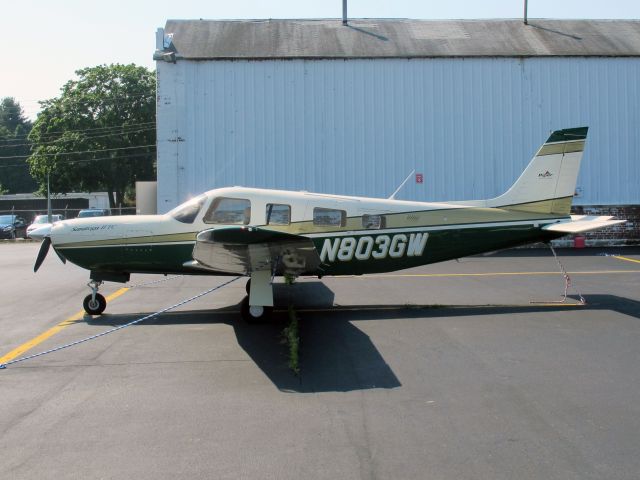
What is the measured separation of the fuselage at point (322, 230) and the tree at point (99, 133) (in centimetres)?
4641

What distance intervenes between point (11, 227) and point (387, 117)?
24709mm

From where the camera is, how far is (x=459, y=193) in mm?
21188

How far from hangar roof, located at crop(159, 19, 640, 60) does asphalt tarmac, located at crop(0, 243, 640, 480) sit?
524 inches

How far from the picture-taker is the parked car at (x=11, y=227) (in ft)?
113

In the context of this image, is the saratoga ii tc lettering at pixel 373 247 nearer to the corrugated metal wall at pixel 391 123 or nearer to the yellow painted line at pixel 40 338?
the yellow painted line at pixel 40 338

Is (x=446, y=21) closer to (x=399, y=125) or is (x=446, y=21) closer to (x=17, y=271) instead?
(x=399, y=125)

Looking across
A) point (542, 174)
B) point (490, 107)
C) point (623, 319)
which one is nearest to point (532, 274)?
point (542, 174)

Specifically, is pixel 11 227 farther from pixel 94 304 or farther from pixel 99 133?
pixel 94 304

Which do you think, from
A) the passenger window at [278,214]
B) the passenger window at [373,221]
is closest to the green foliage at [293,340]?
the passenger window at [278,214]

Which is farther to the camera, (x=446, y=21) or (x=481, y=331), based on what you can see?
(x=446, y=21)

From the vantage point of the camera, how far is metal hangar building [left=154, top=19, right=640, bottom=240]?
68.2ft

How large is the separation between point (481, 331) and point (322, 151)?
1397cm

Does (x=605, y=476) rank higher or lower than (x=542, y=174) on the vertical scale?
lower

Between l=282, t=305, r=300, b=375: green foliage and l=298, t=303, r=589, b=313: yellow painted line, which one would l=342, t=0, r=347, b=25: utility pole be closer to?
l=298, t=303, r=589, b=313: yellow painted line
